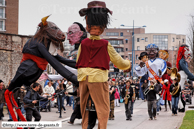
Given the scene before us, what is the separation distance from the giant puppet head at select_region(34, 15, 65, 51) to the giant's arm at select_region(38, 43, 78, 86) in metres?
0.24

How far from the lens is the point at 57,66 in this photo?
282 inches

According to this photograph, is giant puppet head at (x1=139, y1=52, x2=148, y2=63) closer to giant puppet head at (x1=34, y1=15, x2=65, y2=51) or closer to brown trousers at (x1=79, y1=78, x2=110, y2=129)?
giant puppet head at (x1=34, y1=15, x2=65, y2=51)

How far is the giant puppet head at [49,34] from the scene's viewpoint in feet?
25.7

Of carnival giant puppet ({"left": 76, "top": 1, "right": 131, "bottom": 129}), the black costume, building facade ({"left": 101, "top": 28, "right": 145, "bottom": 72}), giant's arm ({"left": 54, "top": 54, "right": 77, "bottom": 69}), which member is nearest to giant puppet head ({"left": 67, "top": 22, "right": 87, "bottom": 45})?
the black costume

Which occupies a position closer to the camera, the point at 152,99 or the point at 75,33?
the point at 75,33

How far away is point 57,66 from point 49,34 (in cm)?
102

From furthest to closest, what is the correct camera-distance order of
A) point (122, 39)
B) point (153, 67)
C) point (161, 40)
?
point (161, 40), point (122, 39), point (153, 67)

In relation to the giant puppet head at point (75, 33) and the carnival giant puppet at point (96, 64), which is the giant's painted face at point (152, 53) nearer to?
the giant puppet head at point (75, 33)

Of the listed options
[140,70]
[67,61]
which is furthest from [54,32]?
[140,70]

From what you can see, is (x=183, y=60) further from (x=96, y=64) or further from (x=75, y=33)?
(x=96, y=64)

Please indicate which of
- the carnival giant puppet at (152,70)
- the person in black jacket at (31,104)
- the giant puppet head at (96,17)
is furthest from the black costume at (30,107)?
the carnival giant puppet at (152,70)

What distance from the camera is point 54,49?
7730 mm

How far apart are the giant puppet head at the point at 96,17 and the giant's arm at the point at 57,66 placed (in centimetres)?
90

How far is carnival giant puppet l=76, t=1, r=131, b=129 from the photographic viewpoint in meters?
6.51
